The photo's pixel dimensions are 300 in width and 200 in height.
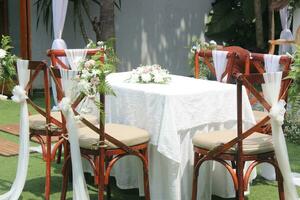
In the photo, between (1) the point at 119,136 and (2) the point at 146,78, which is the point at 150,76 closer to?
(2) the point at 146,78

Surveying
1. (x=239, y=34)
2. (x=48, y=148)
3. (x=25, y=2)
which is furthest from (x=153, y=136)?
(x=239, y=34)

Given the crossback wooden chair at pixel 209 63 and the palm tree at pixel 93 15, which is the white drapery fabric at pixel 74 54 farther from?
the palm tree at pixel 93 15

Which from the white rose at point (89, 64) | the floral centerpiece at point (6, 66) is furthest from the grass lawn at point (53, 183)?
the white rose at point (89, 64)

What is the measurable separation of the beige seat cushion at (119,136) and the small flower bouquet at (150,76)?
1.60 ft

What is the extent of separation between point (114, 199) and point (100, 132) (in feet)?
2.81

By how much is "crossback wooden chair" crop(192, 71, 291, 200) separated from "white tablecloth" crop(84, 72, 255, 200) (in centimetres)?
16

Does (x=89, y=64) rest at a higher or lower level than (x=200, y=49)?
lower

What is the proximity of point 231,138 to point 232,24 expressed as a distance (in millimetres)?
8357

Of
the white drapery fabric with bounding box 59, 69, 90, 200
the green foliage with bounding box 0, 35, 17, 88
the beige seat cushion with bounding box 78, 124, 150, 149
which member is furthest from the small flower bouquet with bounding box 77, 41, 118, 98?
the green foliage with bounding box 0, 35, 17, 88

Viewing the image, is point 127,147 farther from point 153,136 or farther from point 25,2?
point 25,2

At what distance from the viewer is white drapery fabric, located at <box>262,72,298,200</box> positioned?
3.22m

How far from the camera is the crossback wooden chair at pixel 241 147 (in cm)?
327

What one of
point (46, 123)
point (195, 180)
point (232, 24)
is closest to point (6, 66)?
point (46, 123)

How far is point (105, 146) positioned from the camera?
3451 mm
